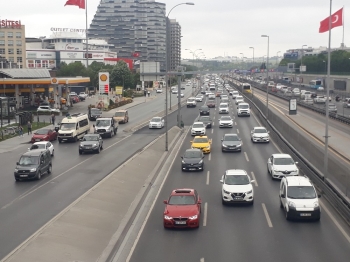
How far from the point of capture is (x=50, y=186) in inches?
1083

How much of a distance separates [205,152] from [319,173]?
1308 centimetres

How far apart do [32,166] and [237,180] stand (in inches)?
469

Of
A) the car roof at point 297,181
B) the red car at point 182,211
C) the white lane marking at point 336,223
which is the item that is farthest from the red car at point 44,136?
the white lane marking at point 336,223

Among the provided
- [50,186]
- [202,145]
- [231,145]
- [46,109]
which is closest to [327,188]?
[50,186]

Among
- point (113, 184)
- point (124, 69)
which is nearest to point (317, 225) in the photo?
point (113, 184)

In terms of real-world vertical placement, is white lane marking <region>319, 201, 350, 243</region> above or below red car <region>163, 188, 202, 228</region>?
below

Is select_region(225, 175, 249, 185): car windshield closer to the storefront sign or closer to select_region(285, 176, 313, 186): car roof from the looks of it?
select_region(285, 176, 313, 186): car roof

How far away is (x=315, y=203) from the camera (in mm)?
20031

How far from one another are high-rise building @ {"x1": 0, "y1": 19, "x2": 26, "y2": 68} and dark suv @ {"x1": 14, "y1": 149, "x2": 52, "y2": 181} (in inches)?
4197

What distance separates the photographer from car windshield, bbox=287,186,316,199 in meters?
20.7

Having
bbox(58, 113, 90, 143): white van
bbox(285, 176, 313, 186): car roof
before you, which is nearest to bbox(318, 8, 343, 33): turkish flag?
bbox(285, 176, 313, 186): car roof

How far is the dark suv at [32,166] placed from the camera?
28891mm

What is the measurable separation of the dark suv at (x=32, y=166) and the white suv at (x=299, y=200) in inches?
547

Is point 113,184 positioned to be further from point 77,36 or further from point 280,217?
point 77,36
